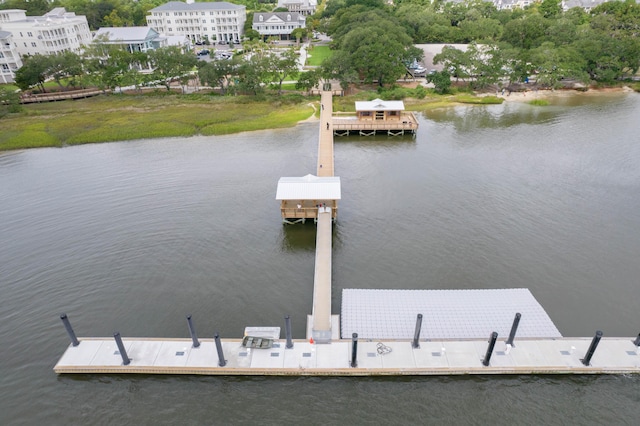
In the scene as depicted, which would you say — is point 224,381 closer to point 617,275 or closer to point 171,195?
point 171,195

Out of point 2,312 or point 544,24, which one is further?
point 544,24

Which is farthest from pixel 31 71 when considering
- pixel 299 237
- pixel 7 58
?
pixel 299 237

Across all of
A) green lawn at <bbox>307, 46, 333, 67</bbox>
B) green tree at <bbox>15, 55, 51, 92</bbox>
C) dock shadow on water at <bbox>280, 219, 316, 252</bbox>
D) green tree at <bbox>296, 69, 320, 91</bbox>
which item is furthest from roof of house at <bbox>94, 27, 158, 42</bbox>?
dock shadow on water at <bbox>280, 219, 316, 252</bbox>

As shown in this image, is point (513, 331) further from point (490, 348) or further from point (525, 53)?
point (525, 53)

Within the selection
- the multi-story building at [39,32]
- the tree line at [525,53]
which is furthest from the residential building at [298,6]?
the multi-story building at [39,32]

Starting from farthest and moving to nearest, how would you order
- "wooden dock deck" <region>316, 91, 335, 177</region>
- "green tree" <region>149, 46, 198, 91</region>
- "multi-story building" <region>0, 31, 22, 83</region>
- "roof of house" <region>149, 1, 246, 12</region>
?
"roof of house" <region>149, 1, 246, 12</region>
"multi-story building" <region>0, 31, 22, 83</region>
"green tree" <region>149, 46, 198, 91</region>
"wooden dock deck" <region>316, 91, 335, 177</region>

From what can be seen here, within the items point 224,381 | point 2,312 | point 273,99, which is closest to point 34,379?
point 2,312

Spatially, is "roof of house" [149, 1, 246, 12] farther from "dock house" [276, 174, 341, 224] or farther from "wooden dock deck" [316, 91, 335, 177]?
"dock house" [276, 174, 341, 224]
